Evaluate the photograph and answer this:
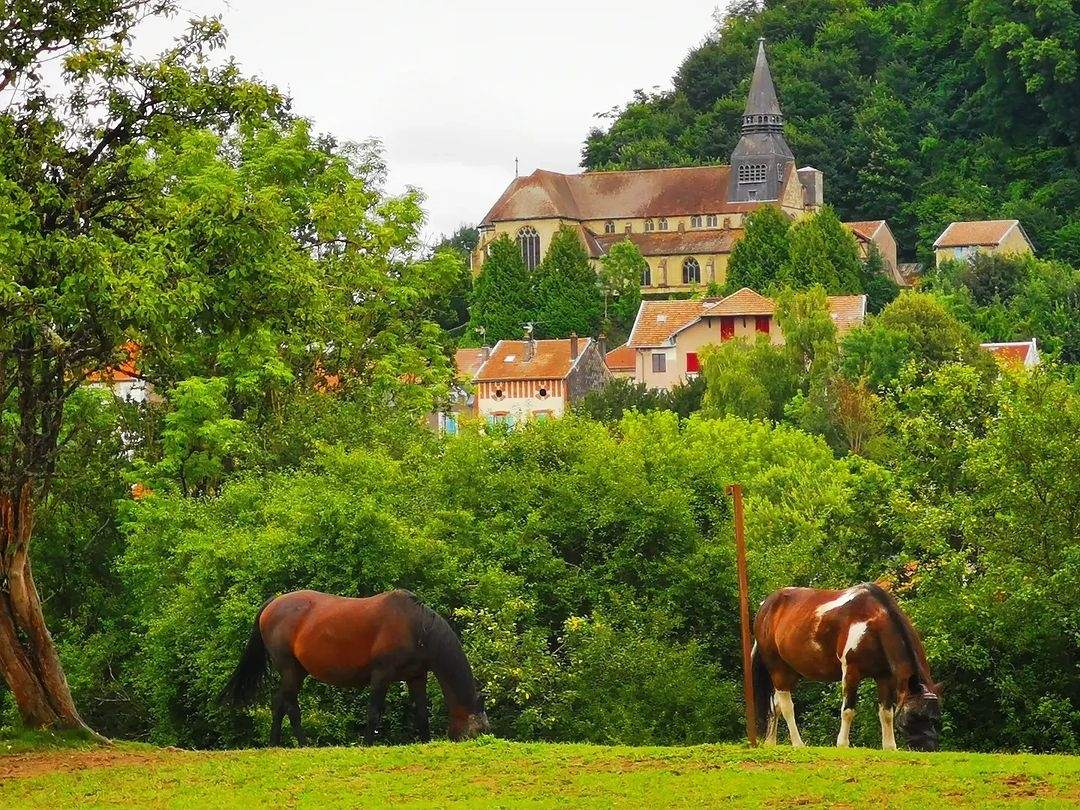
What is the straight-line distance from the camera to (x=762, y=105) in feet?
636

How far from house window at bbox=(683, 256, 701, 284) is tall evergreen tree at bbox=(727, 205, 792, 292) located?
69.0 ft

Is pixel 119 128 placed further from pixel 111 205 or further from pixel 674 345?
pixel 674 345

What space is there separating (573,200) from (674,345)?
4788 cm

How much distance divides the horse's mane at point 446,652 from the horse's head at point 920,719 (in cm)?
472

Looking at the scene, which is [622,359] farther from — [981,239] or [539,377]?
[981,239]

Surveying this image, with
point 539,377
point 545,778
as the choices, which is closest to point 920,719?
point 545,778

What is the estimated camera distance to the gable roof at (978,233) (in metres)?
160

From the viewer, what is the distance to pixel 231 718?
3391 centimetres

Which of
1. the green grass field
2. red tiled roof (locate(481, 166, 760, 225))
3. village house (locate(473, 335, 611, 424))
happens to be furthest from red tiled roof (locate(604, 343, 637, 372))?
the green grass field

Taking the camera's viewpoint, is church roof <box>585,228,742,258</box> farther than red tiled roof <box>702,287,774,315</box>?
Yes

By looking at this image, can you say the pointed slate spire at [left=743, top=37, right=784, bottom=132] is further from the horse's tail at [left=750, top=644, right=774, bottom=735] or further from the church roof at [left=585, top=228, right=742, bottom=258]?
the horse's tail at [left=750, top=644, right=774, bottom=735]

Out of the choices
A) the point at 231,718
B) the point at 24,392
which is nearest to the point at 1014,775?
the point at 24,392

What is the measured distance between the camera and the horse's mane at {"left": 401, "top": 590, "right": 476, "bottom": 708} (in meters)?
25.4

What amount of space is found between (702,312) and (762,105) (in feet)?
173
